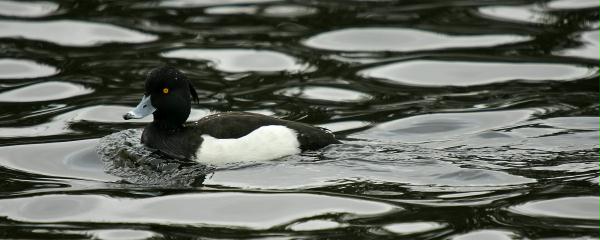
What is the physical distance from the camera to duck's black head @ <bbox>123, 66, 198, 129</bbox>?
995cm

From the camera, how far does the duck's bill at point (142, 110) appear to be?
32.5ft

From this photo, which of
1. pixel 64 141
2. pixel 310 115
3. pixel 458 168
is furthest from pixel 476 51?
pixel 64 141

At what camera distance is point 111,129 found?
11297 millimetres

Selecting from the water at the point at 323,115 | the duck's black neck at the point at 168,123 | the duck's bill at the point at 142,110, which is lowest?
the water at the point at 323,115

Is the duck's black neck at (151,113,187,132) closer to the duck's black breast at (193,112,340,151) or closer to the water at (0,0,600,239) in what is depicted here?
the duck's black breast at (193,112,340,151)

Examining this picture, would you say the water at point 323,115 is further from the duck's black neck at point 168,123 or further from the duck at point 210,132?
the duck's black neck at point 168,123

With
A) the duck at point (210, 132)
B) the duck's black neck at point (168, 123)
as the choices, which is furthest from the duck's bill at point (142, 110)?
the duck's black neck at point (168, 123)

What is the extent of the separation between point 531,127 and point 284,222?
12.6 feet

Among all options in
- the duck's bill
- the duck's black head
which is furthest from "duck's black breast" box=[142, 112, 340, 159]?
the duck's bill

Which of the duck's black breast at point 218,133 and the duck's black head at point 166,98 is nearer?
the duck's black breast at point 218,133

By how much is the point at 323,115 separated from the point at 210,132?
230 cm

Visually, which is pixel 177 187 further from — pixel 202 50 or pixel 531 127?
pixel 202 50

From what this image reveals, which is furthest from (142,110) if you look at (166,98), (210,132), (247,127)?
(247,127)

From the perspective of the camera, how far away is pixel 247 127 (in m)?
9.76
